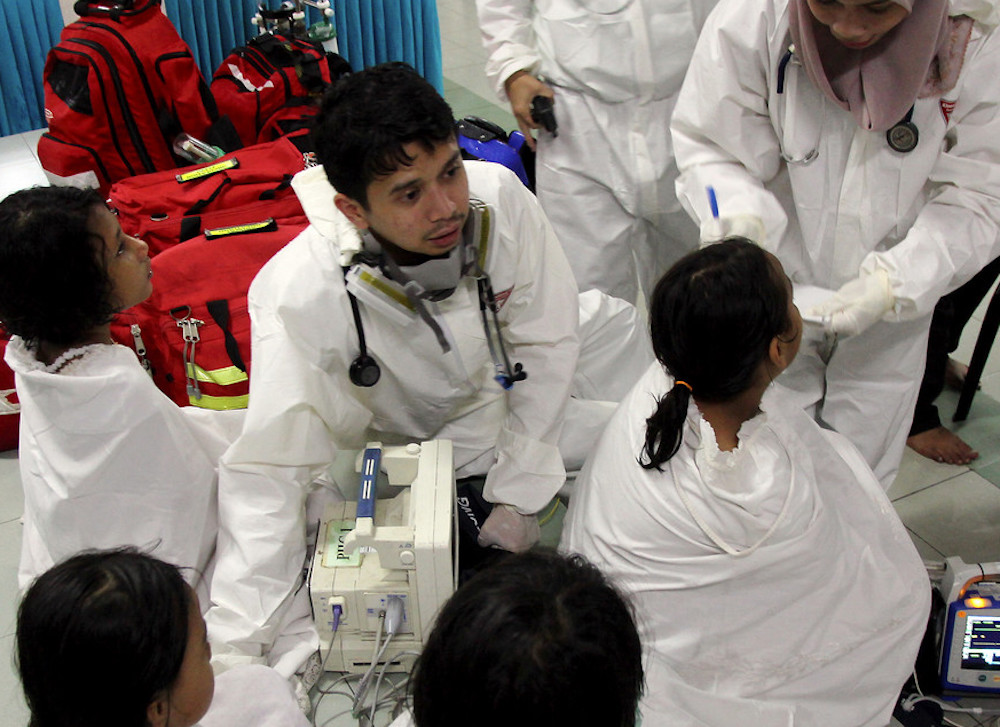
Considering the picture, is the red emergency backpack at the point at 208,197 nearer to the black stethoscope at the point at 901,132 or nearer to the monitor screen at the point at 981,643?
the black stethoscope at the point at 901,132

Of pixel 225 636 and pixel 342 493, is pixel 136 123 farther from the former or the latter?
pixel 225 636

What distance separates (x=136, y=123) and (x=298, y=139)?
53 centimetres

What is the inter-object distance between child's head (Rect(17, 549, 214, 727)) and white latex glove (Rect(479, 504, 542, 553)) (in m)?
0.72

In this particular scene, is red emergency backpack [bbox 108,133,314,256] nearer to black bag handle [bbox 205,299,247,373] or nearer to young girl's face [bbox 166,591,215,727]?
black bag handle [bbox 205,299,247,373]

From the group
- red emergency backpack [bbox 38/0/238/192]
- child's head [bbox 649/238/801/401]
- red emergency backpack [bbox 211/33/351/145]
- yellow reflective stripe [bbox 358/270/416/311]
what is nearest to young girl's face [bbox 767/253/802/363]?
child's head [bbox 649/238/801/401]

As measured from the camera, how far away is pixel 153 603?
917mm

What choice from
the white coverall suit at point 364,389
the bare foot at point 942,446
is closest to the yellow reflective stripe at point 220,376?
the white coverall suit at point 364,389

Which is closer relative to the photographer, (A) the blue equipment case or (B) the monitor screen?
(B) the monitor screen

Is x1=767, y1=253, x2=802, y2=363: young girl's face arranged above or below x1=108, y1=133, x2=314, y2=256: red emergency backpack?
above

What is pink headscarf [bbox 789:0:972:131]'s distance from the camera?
4.50ft

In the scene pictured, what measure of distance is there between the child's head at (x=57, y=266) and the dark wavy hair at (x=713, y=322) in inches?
36.9

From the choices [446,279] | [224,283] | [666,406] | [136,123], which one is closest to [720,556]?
[666,406]

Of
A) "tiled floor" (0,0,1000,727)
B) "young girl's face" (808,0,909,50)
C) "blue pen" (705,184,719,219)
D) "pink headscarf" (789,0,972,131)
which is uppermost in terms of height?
"young girl's face" (808,0,909,50)

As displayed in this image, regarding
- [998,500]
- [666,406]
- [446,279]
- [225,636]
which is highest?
Answer: [446,279]
